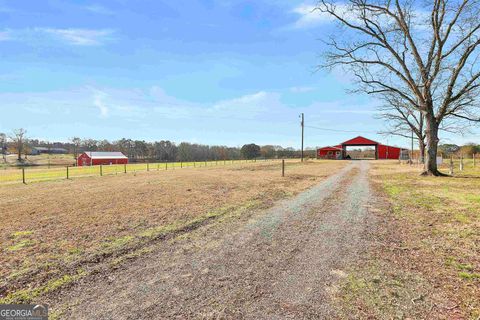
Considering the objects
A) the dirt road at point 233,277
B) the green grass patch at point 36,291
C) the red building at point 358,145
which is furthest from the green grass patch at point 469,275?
the red building at point 358,145

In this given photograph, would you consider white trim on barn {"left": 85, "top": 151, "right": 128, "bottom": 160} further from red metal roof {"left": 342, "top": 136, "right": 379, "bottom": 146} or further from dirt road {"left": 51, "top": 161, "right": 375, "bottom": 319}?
dirt road {"left": 51, "top": 161, "right": 375, "bottom": 319}

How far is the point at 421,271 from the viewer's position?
400 centimetres

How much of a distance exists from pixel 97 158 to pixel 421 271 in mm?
85978

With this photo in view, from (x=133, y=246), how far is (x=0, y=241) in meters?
2.82

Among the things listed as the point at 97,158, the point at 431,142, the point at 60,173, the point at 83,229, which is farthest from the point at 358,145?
the point at 83,229

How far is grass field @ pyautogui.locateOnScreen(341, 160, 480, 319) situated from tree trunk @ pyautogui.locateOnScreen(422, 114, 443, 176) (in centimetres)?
1291

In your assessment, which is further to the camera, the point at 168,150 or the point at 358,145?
the point at 168,150

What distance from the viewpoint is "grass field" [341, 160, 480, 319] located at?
3.04m

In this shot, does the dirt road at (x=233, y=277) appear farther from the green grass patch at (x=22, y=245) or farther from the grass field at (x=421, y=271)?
the green grass patch at (x=22, y=245)

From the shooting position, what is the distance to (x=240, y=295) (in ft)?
10.9

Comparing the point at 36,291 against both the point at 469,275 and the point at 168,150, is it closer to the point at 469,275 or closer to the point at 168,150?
the point at 469,275

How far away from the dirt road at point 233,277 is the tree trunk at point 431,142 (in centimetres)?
1527

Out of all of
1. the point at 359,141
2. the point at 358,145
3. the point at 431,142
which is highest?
the point at 359,141

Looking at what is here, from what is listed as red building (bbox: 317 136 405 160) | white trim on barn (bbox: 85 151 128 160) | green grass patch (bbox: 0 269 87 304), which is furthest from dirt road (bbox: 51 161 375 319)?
white trim on barn (bbox: 85 151 128 160)
